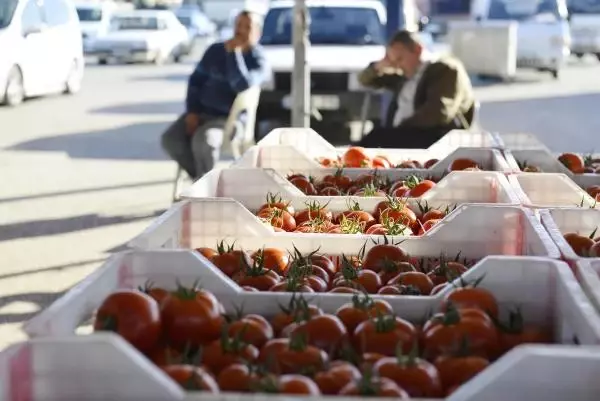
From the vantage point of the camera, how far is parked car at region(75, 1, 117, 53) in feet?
86.6

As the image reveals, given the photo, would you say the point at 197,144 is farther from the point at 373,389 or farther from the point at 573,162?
the point at 373,389

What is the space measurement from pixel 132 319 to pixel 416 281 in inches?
34.5

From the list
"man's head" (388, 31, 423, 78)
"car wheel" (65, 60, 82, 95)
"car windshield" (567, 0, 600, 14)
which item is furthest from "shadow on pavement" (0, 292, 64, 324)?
"car windshield" (567, 0, 600, 14)

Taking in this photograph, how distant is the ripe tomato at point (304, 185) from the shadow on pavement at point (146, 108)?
1112 centimetres

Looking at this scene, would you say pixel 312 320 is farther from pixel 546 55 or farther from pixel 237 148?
pixel 546 55

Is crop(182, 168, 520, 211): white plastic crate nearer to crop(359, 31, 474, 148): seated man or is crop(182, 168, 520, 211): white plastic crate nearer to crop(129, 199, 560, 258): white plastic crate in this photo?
crop(129, 199, 560, 258): white plastic crate

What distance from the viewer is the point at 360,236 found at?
306 centimetres

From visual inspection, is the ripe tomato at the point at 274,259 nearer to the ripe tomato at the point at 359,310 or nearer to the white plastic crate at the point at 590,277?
the ripe tomato at the point at 359,310

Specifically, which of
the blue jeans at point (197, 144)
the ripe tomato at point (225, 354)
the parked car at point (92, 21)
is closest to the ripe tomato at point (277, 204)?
the ripe tomato at point (225, 354)

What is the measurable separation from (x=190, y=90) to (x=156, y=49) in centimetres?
1893

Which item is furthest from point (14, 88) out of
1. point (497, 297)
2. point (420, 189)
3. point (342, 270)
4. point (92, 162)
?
point (497, 297)

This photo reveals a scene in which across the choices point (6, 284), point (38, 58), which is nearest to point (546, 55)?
point (38, 58)

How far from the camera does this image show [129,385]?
1718mm

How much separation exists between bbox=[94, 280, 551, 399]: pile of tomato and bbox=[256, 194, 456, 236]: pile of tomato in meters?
1.05
